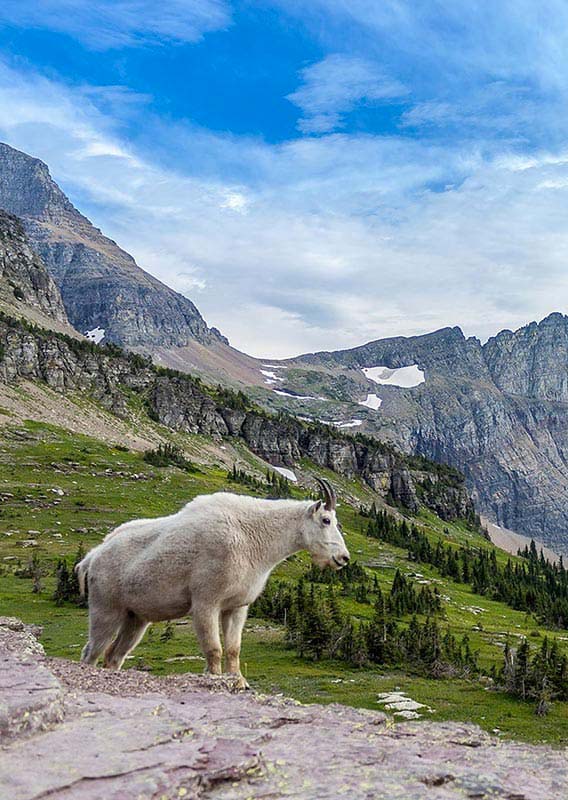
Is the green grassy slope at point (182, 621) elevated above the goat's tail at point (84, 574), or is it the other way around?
the goat's tail at point (84, 574)

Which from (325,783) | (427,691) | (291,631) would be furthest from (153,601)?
(291,631)

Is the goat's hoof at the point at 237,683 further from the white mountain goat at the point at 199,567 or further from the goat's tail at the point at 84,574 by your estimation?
the goat's tail at the point at 84,574

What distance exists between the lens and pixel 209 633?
43.2 ft

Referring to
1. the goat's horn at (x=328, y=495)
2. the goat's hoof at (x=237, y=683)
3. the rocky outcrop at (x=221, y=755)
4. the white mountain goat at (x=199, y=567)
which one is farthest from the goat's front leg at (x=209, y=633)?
the goat's horn at (x=328, y=495)

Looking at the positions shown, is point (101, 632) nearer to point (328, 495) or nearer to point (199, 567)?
point (199, 567)

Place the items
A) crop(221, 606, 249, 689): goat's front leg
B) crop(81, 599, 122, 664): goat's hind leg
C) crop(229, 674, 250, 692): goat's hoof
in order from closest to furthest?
crop(229, 674, 250, 692): goat's hoof, crop(221, 606, 249, 689): goat's front leg, crop(81, 599, 122, 664): goat's hind leg

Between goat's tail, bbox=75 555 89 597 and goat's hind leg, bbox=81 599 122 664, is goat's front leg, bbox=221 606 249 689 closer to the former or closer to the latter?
goat's hind leg, bbox=81 599 122 664

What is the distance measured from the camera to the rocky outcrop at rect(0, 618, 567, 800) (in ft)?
18.8

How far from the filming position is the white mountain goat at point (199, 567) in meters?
13.4

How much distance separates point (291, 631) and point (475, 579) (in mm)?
81021

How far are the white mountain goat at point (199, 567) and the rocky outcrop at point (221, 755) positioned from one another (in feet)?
11.9

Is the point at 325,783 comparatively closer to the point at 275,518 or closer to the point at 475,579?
the point at 275,518

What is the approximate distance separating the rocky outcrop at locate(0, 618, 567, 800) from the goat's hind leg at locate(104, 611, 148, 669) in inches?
190

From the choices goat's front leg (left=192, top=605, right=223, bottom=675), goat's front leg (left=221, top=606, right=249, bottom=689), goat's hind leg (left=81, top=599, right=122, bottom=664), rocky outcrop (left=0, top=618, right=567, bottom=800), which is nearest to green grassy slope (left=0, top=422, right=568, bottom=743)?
goat's front leg (left=221, top=606, right=249, bottom=689)
